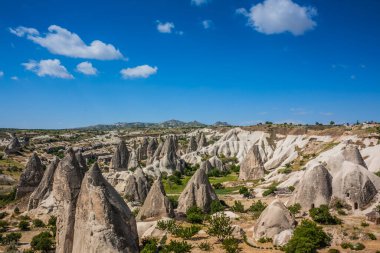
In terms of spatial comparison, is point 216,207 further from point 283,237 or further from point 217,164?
point 217,164

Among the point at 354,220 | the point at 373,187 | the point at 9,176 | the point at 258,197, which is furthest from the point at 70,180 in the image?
the point at 9,176

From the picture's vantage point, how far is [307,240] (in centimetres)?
2247

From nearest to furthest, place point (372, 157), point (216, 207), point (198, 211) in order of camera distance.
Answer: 1. point (198, 211)
2. point (216, 207)
3. point (372, 157)

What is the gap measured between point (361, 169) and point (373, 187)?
6.77 ft

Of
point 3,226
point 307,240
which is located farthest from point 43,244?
point 307,240

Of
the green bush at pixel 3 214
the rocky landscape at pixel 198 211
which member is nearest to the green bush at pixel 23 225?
the rocky landscape at pixel 198 211

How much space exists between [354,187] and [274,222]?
10.5 metres

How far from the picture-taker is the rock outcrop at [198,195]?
1426 inches

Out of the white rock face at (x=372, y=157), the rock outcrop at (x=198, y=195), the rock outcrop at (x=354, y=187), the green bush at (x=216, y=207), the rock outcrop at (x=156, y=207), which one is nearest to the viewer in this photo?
the rock outcrop at (x=156, y=207)

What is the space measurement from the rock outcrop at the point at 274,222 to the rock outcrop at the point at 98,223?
1314cm

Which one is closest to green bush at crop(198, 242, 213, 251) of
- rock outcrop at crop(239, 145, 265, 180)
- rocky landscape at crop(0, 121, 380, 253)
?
rocky landscape at crop(0, 121, 380, 253)

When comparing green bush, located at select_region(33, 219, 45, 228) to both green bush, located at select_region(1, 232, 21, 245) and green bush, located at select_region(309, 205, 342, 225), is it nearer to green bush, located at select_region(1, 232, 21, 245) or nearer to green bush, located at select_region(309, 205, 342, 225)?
green bush, located at select_region(1, 232, 21, 245)

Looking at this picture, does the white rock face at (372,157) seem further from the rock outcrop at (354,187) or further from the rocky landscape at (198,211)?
the rock outcrop at (354,187)

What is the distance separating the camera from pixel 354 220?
2980 centimetres
